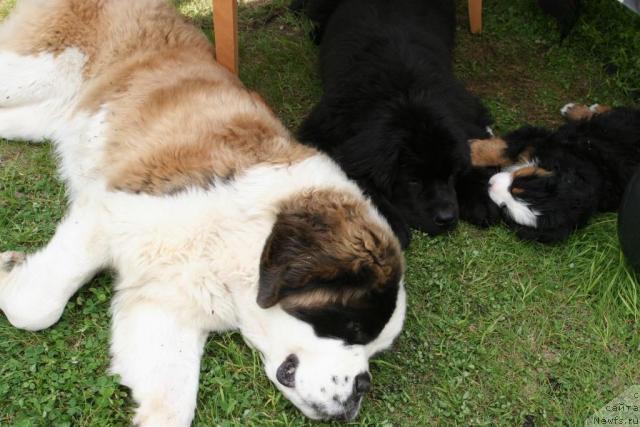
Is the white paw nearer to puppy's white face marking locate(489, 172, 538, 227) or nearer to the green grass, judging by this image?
the green grass

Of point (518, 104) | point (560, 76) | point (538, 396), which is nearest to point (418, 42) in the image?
point (518, 104)

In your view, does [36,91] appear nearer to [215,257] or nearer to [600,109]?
[215,257]

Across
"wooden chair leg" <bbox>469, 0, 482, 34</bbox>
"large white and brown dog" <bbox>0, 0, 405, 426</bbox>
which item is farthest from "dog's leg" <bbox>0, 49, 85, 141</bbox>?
"wooden chair leg" <bbox>469, 0, 482, 34</bbox>

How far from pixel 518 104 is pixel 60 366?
11.7 ft

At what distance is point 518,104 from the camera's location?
454cm

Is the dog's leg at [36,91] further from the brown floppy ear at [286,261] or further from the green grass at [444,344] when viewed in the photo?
the brown floppy ear at [286,261]

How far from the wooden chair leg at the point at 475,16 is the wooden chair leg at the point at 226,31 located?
223 cm

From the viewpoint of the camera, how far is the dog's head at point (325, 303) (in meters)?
2.36

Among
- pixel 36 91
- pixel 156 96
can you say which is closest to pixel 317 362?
pixel 156 96

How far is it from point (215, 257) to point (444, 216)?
1460 millimetres

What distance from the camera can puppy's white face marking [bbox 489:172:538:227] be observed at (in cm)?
354

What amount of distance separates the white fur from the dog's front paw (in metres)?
0.07

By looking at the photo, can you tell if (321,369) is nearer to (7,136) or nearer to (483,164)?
(483,164)

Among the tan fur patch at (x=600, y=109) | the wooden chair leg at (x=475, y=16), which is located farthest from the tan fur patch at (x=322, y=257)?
the wooden chair leg at (x=475, y=16)
